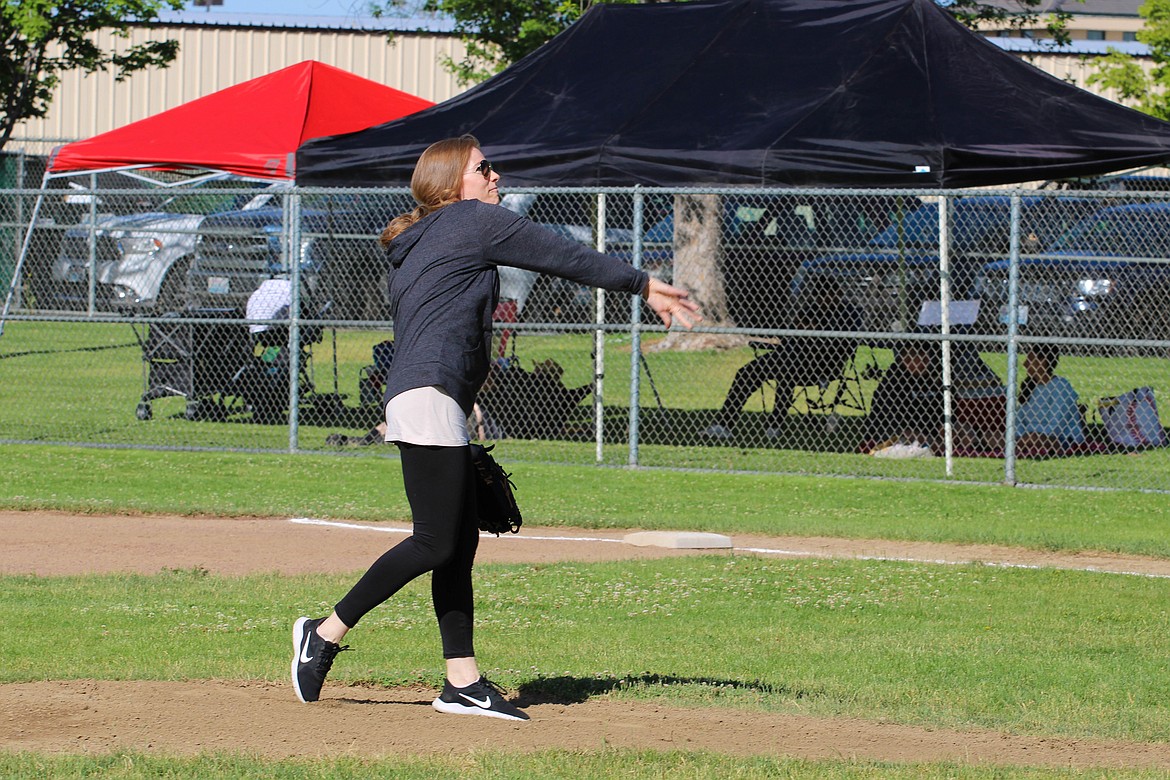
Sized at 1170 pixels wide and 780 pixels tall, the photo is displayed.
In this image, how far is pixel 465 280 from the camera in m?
5.21

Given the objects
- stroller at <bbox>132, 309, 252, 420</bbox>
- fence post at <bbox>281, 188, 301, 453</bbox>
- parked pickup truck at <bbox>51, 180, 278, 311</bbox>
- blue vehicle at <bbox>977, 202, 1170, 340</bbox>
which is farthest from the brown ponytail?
parked pickup truck at <bbox>51, 180, 278, 311</bbox>

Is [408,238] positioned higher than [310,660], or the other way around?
[408,238]

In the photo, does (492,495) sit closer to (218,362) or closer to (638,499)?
(638,499)

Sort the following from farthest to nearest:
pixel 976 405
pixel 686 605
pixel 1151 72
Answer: pixel 1151 72
pixel 976 405
pixel 686 605

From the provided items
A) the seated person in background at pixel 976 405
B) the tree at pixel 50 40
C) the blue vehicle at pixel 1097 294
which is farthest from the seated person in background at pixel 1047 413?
the tree at pixel 50 40

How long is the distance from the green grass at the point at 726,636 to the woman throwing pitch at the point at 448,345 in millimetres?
640

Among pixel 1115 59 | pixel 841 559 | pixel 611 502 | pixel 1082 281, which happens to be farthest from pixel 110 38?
pixel 841 559

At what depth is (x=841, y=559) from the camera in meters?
9.01

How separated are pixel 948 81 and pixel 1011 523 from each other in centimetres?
484

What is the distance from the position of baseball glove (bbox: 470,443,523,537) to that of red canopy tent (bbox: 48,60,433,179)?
432 inches

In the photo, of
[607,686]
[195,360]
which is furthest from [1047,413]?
[607,686]

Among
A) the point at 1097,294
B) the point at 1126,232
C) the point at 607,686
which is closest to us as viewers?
the point at 607,686

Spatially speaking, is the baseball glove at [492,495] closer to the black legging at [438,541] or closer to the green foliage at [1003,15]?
the black legging at [438,541]

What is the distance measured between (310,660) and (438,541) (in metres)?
0.66
